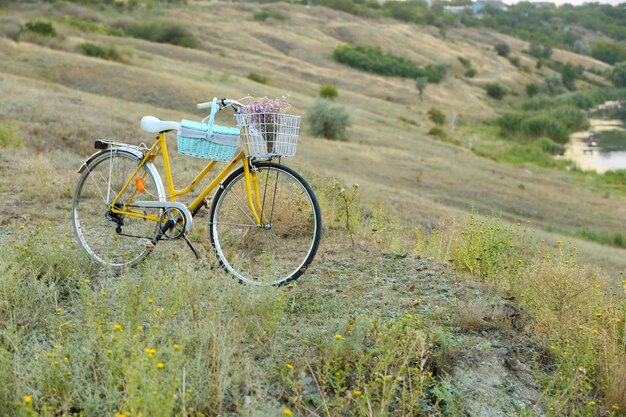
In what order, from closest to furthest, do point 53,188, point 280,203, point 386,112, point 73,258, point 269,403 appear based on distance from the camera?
1. point 269,403
2. point 73,258
3. point 280,203
4. point 53,188
5. point 386,112

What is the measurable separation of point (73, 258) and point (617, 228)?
21.8 m

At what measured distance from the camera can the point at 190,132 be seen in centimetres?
545

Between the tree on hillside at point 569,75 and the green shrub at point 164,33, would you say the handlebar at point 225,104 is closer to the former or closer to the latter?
the green shrub at point 164,33

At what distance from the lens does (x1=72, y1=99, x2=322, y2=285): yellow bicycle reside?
5.36 metres

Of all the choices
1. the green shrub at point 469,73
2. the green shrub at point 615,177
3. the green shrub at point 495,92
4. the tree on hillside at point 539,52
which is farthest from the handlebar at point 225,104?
the tree on hillside at point 539,52

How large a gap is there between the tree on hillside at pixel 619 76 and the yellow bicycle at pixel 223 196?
105m

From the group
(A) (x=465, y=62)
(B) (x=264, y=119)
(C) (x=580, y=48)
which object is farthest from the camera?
(C) (x=580, y=48)

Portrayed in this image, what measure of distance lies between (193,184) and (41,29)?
36.7 metres

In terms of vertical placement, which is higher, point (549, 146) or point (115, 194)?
point (115, 194)

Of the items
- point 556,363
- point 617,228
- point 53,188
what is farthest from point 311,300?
point 617,228

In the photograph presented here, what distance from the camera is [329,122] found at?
32.3 metres

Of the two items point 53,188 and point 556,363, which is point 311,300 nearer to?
point 556,363

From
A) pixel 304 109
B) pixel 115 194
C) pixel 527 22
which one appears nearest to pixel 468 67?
pixel 304 109

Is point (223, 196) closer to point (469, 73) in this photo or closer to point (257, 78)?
point (257, 78)
